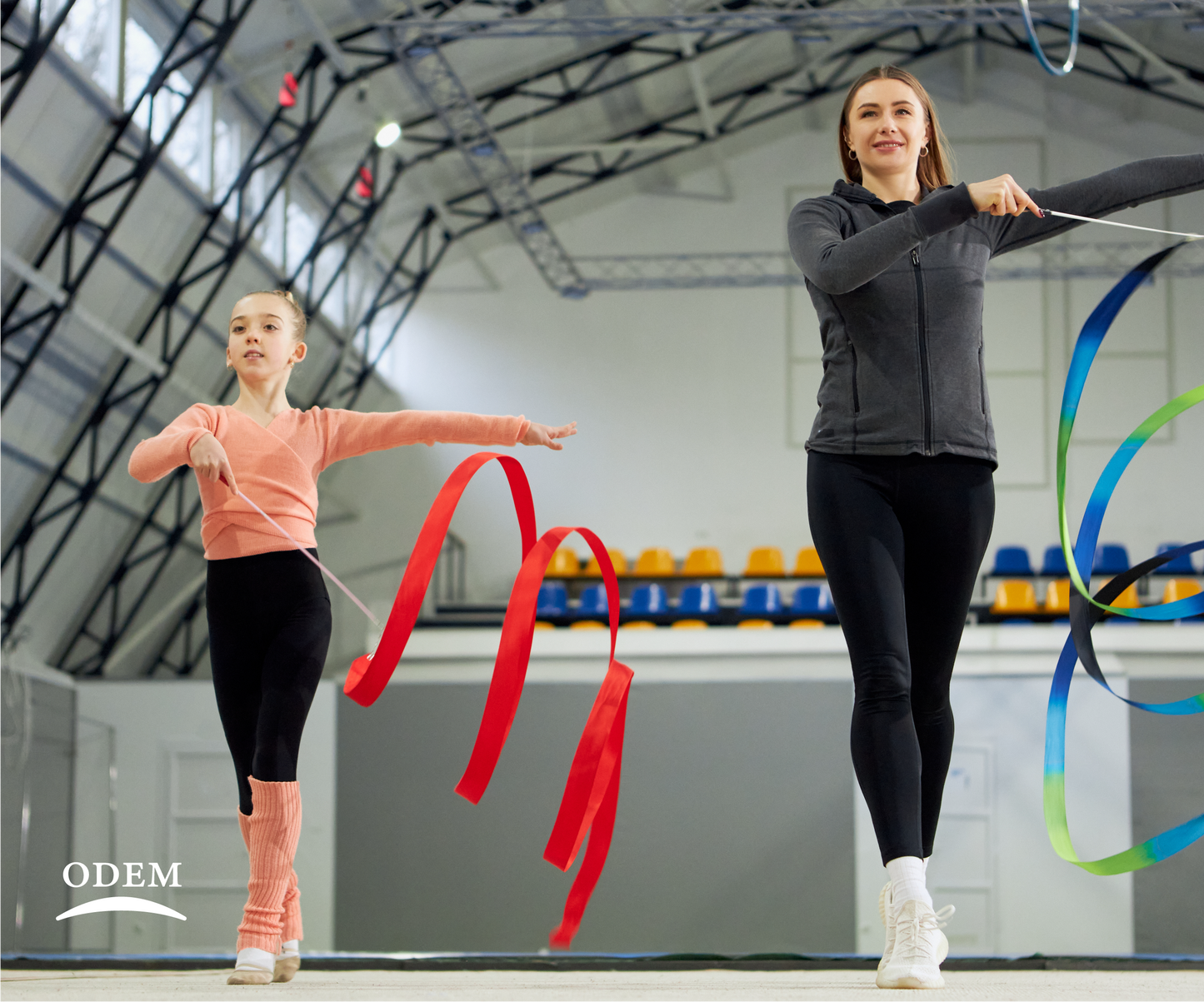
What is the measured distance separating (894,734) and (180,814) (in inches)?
Answer: 256

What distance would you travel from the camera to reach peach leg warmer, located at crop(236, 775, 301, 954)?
7.22 ft

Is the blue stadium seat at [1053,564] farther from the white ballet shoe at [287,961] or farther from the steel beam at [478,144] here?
the white ballet shoe at [287,961]

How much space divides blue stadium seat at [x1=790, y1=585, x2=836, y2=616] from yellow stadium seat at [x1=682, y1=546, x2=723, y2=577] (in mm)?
1333

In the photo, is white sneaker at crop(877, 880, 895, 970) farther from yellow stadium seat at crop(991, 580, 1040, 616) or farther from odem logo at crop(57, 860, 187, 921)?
yellow stadium seat at crop(991, 580, 1040, 616)

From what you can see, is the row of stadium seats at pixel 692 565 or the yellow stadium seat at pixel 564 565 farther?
the yellow stadium seat at pixel 564 565

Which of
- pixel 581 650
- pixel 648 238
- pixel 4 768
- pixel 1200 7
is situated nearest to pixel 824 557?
pixel 4 768

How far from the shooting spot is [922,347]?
2016 mm

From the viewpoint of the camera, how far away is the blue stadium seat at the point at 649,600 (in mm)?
10922

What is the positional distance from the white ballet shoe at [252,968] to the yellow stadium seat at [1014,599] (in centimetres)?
876

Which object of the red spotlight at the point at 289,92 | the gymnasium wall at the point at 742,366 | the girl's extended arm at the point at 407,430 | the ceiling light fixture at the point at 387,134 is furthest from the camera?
the gymnasium wall at the point at 742,366

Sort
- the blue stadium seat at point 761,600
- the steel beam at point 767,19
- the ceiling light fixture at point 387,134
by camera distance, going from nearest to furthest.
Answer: the steel beam at point 767,19, the ceiling light fixture at point 387,134, the blue stadium seat at point 761,600

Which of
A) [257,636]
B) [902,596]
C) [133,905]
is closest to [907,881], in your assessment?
[902,596]

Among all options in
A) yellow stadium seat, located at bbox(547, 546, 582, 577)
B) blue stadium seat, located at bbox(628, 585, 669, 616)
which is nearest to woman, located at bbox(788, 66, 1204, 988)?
blue stadium seat, located at bbox(628, 585, 669, 616)

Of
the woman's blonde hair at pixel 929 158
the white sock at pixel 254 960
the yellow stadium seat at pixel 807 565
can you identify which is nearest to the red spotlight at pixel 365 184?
the yellow stadium seat at pixel 807 565
